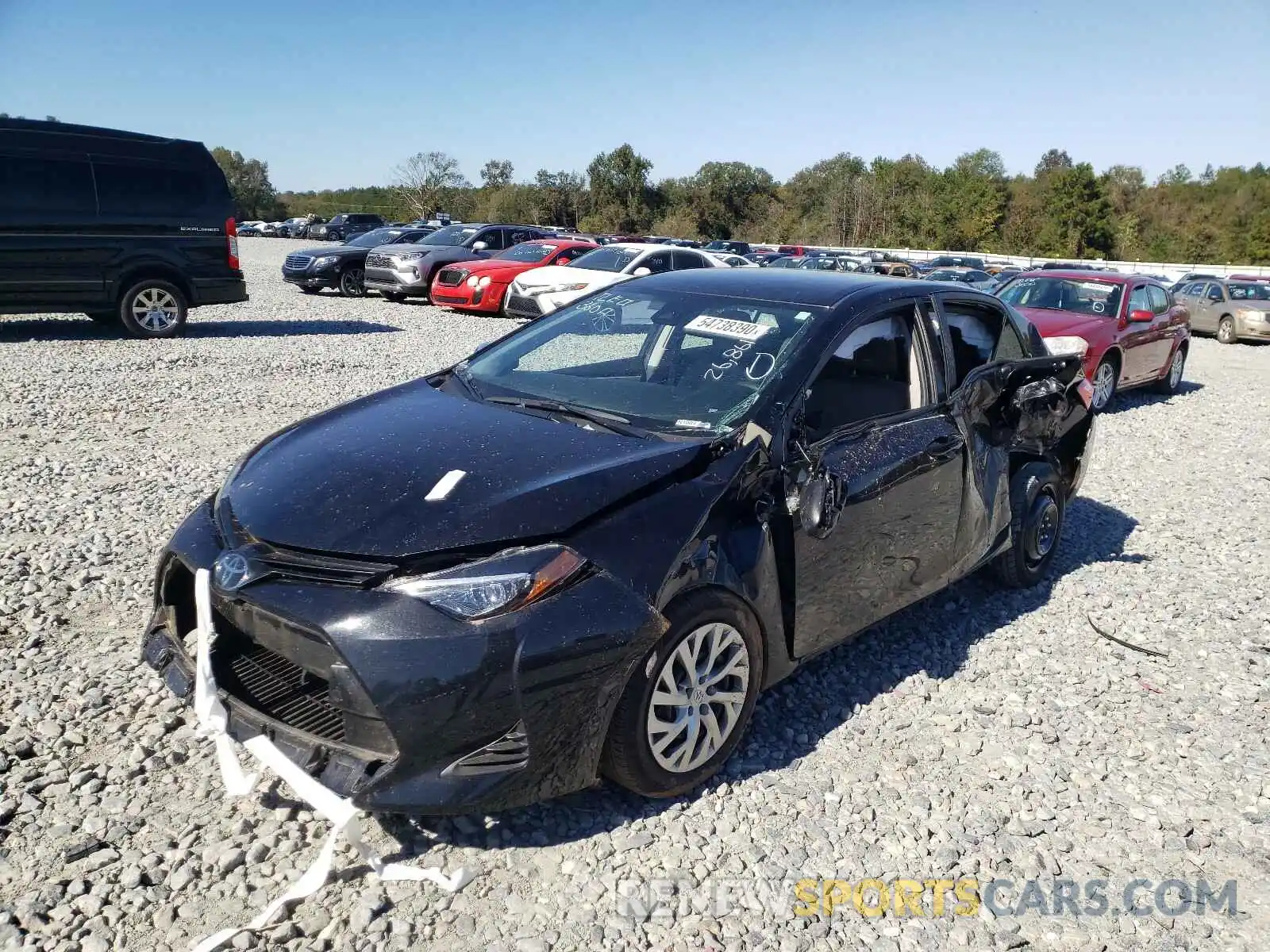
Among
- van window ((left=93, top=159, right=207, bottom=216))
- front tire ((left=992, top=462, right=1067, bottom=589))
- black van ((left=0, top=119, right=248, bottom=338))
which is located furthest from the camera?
van window ((left=93, top=159, right=207, bottom=216))

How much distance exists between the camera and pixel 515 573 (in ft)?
8.25

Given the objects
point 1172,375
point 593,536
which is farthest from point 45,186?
point 1172,375

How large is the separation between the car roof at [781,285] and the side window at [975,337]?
0.15 metres

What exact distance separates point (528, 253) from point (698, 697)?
1609 cm

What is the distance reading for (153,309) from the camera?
11.9 metres

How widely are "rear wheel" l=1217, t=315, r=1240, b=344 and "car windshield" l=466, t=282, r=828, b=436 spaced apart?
2186cm

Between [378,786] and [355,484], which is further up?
[355,484]

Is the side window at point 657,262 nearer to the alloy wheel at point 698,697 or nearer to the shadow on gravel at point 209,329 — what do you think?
the shadow on gravel at point 209,329

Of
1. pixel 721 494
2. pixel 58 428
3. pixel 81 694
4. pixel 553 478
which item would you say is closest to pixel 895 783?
pixel 721 494

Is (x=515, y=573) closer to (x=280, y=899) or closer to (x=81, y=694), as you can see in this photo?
(x=280, y=899)

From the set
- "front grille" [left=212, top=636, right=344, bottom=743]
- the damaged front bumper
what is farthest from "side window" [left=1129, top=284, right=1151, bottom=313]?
"front grille" [left=212, top=636, right=344, bottom=743]

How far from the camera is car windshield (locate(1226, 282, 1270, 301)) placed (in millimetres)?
21219

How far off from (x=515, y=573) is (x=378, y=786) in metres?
0.65

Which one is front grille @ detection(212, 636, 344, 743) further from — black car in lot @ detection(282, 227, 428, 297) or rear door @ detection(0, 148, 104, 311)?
black car in lot @ detection(282, 227, 428, 297)
